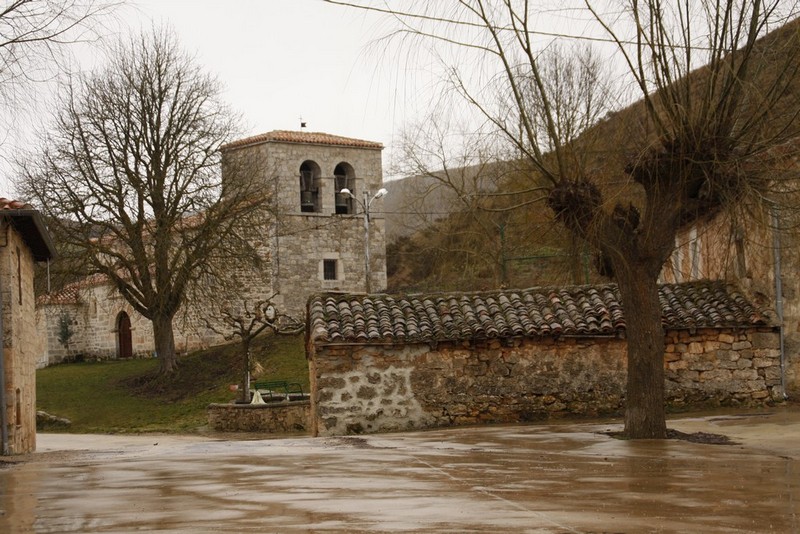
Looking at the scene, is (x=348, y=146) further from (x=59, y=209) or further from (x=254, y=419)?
(x=254, y=419)

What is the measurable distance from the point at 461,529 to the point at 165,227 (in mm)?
27257

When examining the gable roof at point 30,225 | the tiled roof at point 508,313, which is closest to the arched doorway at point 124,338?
the gable roof at point 30,225

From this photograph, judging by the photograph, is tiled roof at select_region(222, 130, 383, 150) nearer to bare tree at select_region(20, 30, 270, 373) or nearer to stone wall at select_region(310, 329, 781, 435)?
bare tree at select_region(20, 30, 270, 373)

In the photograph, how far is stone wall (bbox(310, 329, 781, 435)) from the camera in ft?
52.9

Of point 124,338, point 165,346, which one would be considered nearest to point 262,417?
point 165,346

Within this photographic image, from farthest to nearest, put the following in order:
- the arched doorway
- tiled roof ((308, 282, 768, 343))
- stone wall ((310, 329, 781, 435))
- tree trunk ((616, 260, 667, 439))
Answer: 1. the arched doorway
2. tiled roof ((308, 282, 768, 343))
3. stone wall ((310, 329, 781, 435))
4. tree trunk ((616, 260, 667, 439))

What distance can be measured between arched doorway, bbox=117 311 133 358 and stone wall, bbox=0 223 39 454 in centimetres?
2758

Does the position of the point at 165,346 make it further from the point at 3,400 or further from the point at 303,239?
the point at 3,400

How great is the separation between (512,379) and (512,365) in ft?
0.74

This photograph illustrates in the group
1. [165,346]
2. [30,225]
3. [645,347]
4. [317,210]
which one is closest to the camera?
[645,347]

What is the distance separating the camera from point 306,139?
41344 mm

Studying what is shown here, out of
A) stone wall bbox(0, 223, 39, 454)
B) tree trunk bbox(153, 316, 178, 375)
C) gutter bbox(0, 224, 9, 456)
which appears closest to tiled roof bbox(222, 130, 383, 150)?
tree trunk bbox(153, 316, 178, 375)

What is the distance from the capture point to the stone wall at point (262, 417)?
2318 cm

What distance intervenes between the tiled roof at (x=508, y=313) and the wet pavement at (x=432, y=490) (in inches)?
181
